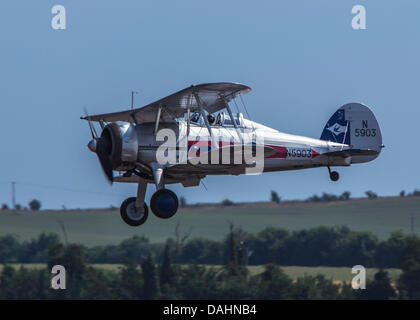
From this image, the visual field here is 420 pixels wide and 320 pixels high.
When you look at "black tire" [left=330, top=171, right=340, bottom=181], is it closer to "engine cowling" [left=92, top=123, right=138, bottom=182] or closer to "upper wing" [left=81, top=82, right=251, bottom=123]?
"upper wing" [left=81, top=82, right=251, bottom=123]

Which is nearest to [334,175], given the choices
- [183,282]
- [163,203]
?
[163,203]

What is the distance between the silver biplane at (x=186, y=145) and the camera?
57.9 feet

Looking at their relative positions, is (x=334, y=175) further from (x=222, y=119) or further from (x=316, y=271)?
(x=316, y=271)

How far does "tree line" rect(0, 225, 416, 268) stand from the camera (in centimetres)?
6856

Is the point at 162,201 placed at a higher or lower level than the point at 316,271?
higher

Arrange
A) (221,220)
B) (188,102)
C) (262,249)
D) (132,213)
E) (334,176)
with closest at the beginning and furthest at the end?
(188,102), (132,213), (334,176), (221,220), (262,249)

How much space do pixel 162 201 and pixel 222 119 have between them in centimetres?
246

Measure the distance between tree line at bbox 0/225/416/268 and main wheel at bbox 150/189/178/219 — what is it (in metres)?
50.9

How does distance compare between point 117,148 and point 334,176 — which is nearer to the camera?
point 117,148

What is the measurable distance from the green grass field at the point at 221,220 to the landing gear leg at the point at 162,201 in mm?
51628

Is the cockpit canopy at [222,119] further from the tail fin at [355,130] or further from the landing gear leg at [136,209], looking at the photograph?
the tail fin at [355,130]

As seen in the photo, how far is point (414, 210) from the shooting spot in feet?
226

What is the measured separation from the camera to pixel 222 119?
61.4 ft

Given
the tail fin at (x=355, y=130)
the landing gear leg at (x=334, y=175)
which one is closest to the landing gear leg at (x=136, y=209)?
A: the landing gear leg at (x=334, y=175)
